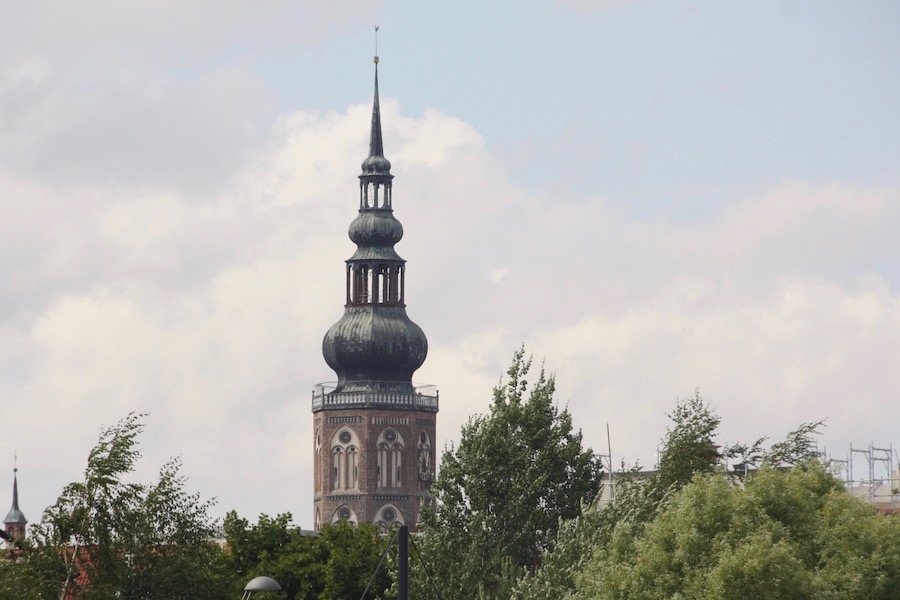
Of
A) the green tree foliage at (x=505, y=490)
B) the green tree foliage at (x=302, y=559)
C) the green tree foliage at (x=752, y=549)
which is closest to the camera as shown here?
the green tree foliage at (x=752, y=549)

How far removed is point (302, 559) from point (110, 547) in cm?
3814

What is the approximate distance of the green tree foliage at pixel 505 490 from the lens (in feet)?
237

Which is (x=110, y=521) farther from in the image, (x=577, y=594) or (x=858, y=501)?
(x=858, y=501)

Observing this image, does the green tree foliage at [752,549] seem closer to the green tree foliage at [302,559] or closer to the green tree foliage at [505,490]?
the green tree foliage at [505,490]

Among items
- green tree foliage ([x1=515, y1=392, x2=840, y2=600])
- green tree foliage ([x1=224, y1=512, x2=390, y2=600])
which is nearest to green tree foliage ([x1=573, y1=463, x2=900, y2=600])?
green tree foliage ([x1=515, y1=392, x2=840, y2=600])

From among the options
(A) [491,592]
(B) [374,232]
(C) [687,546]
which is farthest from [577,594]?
(B) [374,232]

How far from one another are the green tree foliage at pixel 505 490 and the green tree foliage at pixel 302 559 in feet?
77.3

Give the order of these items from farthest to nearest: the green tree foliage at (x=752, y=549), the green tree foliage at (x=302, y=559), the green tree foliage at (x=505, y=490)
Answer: the green tree foliage at (x=302, y=559), the green tree foliage at (x=505, y=490), the green tree foliage at (x=752, y=549)

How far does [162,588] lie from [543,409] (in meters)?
17.1

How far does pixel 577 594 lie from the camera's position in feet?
204

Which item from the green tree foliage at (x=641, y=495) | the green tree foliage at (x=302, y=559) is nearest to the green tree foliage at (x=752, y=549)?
the green tree foliage at (x=641, y=495)

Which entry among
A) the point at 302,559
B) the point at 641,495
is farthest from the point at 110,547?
the point at 302,559

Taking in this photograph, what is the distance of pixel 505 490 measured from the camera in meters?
74.1

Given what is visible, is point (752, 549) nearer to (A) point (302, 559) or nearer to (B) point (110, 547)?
(B) point (110, 547)
